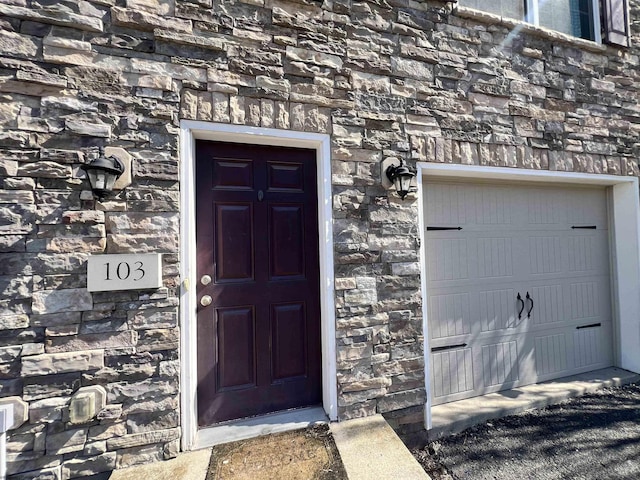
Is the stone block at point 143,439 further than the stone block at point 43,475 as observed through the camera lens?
Yes

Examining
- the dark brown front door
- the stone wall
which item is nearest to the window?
the stone wall

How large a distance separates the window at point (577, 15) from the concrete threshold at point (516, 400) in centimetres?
317

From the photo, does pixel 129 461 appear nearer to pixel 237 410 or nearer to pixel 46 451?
pixel 46 451

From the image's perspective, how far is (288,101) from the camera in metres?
2.06

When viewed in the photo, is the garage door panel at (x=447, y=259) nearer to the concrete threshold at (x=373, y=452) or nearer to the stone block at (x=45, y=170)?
the concrete threshold at (x=373, y=452)

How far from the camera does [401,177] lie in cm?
216

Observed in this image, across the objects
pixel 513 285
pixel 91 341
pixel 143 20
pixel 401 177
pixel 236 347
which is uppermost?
pixel 143 20

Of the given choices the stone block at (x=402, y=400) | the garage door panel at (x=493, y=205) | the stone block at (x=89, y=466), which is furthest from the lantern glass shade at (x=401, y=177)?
the stone block at (x=89, y=466)

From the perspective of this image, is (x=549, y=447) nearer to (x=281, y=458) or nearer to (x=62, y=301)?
(x=281, y=458)

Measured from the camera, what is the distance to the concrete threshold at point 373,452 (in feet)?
5.24

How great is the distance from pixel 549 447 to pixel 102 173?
3245 mm

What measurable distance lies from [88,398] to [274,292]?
1.11 meters

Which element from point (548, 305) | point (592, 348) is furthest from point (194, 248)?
point (592, 348)

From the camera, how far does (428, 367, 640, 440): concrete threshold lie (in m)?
2.35
